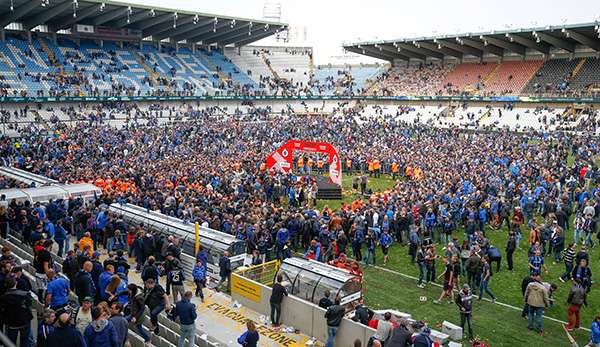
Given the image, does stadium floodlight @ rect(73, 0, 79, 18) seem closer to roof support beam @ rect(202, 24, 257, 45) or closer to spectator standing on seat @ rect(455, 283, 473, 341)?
roof support beam @ rect(202, 24, 257, 45)

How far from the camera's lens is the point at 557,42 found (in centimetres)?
4444

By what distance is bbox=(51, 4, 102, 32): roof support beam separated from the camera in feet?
149

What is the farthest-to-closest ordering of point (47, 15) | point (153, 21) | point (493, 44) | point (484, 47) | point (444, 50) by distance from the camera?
point (444, 50) → point (153, 21) → point (484, 47) → point (493, 44) → point (47, 15)

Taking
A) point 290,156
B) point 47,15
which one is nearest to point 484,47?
point 290,156

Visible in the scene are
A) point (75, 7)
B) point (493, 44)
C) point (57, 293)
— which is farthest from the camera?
point (493, 44)

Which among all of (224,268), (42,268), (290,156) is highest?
(42,268)

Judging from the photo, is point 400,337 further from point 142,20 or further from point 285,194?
point 142,20

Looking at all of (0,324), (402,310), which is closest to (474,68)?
(402,310)

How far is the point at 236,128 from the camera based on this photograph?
3725cm

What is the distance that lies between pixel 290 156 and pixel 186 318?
15481 millimetres

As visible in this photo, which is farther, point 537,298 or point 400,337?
point 537,298

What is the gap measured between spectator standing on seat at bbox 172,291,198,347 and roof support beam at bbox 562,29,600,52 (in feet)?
140

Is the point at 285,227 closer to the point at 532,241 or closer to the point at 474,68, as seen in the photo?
the point at 532,241

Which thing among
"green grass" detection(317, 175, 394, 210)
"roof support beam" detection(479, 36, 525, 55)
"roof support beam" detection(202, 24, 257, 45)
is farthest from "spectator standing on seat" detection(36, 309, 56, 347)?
"roof support beam" detection(202, 24, 257, 45)
